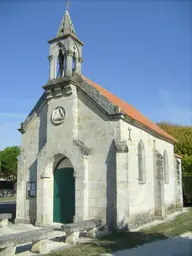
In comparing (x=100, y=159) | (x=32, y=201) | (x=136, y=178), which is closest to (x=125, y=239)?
(x=100, y=159)

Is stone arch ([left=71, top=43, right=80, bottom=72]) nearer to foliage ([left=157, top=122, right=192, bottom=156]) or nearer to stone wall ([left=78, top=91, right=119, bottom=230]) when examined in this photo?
stone wall ([left=78, top=91, right=119, bottom=230])

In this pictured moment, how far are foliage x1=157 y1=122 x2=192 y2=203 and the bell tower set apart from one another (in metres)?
13.9

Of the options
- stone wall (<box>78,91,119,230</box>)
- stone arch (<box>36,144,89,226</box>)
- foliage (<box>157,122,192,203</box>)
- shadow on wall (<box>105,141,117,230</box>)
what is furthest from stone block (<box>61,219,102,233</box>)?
foliage (<box>157,122,192,203</box>)

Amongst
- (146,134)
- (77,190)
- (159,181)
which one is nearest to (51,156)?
(77,190)

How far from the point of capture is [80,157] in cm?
1216

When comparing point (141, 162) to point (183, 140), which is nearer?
point (141, 162)

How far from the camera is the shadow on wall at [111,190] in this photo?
11.4 meters

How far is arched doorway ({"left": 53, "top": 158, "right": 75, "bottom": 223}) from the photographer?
12836 millimetres

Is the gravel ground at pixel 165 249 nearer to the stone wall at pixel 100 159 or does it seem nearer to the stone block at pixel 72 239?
the stone block at pixel 72 239

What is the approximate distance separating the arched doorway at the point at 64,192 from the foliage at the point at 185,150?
1271 cm

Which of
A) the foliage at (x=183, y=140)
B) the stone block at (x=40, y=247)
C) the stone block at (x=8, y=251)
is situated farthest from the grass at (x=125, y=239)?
the foliage at (x=183, y=140)

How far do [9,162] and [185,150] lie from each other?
30574 millimetres

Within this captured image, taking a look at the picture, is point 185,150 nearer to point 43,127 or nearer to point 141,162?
point 141,162

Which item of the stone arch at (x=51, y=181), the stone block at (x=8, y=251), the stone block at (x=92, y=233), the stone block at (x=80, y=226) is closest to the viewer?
the stone block at (x=8, y=251)
